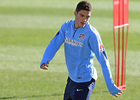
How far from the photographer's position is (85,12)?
17.8ft

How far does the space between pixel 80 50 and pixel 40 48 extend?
7.51m

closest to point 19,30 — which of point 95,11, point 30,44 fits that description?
point 30,44

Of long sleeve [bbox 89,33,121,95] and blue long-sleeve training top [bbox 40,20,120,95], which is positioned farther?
blue long-sleeve training top [bbox 40,20,120,95]

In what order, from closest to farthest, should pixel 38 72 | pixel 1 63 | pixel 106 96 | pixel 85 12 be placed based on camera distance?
pixel 85 12 < pixel 106 96 < pixel 38 72 < pixel 1 63

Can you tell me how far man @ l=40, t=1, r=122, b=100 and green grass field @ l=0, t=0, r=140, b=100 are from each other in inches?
96.2

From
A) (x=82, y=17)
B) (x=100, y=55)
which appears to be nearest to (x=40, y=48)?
(x=82, y=17)

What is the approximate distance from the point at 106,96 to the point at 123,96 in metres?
0.36

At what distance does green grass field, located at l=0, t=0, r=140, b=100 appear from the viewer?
8547 millimetres

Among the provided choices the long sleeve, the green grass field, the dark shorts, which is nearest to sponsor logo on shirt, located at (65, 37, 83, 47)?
the long sleeve

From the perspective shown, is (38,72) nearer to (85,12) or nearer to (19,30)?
(85,12)

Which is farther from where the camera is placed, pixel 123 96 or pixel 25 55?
pixel 25 55

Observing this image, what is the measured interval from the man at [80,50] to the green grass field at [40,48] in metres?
2.44

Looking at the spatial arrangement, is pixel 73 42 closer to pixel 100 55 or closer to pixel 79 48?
pixel 79 48

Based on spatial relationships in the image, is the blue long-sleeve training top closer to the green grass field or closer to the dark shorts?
the dark shorts
